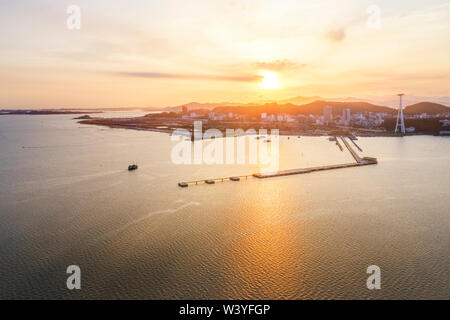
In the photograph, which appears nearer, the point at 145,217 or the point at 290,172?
the point at 145,217

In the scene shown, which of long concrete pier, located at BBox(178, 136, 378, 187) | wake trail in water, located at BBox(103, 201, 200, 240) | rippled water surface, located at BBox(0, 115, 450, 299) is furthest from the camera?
long concrete pier, located at BBox(178, 136, 378, 187)

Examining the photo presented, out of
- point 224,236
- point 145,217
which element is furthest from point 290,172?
point 145,217

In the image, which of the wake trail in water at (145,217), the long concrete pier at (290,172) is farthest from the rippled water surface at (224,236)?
the long concrete pier at (290,172)

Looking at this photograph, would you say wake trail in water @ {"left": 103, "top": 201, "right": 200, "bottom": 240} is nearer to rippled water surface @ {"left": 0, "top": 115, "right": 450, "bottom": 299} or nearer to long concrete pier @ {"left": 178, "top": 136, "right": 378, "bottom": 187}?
rippled water surface @ {"left": 0, "top": 115, "right": 450, "bottom": 299}

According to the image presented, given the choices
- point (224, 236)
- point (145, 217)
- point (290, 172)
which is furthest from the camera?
point (290, 172)

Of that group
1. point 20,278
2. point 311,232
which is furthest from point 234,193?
point 20,278

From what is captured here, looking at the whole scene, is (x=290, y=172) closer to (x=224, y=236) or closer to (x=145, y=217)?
(x=224, y=236)

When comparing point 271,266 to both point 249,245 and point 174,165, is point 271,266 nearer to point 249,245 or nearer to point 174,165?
point 249,245

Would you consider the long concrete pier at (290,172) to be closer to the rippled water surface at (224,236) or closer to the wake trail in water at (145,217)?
the rippled water surface at (224,236)

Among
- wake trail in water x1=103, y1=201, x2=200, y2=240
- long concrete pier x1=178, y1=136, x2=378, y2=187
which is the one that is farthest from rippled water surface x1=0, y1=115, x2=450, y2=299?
long concrete pier x1=178, y1=136, x2=378, y2=187
